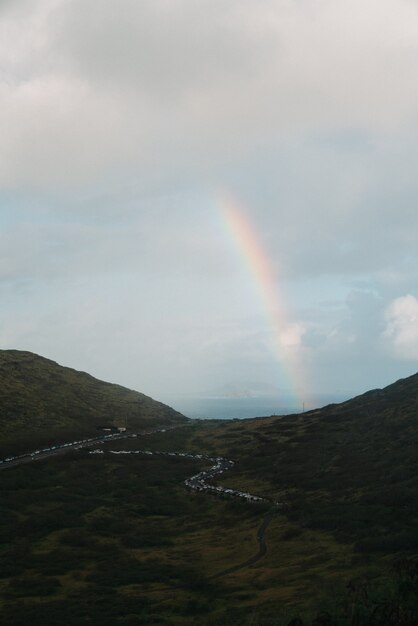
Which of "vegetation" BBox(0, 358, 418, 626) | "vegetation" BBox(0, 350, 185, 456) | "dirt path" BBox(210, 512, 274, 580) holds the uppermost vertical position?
"vegetation" BBox(0, 350, 185, 456)

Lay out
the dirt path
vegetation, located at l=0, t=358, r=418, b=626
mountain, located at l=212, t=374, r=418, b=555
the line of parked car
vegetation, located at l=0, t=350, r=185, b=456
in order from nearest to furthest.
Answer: vegetation, located at l=0, t=358, r=418, b=626 → the dirt path → mountain, located at l=212, t=374, r=418, b=555 → the line of parked car → vegetation, located at l=0, t=350, r=185, b=456

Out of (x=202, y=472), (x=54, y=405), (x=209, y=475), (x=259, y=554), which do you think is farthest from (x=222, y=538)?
(x=54, y=405)

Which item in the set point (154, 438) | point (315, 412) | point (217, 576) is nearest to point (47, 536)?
point (217, 576)

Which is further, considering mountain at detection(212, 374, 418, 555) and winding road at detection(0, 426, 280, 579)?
winding road at detection(0, 426, 280, 579)

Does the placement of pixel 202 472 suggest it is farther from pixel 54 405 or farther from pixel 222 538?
pixel 54 405

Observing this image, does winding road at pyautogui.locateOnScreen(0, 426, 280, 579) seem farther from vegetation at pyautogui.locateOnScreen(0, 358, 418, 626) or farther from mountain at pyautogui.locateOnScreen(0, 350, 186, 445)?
mountain at pyautogui.locateOnScreen(0, 350, 186, 445)

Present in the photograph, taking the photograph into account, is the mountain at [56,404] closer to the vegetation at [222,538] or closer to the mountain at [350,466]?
the vegetation at [222,538]

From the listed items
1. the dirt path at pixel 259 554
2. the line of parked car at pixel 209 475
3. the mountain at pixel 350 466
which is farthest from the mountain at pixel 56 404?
the dirt path at pixel 259 554

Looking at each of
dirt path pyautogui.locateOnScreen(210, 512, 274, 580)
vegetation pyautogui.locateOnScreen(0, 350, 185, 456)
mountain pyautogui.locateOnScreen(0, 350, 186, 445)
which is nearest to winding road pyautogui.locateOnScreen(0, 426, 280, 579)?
dirt path pyautogui.locateOnScreen(210, 512, 274, 580)
